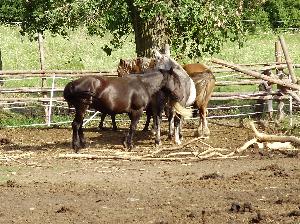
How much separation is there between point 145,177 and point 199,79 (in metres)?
4.63

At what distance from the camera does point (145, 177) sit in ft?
36.4

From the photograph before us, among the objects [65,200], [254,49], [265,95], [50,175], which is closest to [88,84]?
[50,175]

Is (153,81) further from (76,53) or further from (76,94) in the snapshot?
(76,53)

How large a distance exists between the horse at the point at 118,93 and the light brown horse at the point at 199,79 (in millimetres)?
745

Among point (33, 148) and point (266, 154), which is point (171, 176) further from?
point (33, 148)

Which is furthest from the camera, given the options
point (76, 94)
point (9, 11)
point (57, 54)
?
point (57, 54)

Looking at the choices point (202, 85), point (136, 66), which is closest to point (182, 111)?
point (202, 85)

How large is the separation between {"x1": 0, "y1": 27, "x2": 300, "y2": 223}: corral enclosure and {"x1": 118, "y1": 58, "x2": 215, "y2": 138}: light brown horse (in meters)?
0.44

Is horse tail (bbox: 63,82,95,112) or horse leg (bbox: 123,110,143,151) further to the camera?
horse leg (bbox: 123,110,143,151)

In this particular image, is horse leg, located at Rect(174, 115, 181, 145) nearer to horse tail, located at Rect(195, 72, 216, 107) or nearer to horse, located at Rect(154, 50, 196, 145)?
horse, located at Rect(154, 50, 196, 145)

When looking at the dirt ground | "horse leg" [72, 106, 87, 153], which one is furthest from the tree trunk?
"horse leg" [72, 106, 87, 153]

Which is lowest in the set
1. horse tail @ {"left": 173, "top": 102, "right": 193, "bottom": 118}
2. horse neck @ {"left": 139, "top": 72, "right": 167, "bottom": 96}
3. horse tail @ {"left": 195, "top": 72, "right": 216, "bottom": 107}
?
horse tail @ {"left": 173, "top": 102, "right": 193, "bottom": 118}

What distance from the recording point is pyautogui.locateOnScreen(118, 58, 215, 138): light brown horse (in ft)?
50.2

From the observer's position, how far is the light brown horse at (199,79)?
15.3 meters
